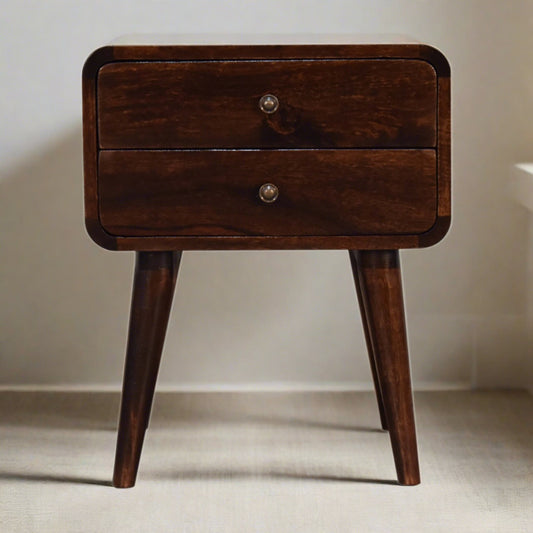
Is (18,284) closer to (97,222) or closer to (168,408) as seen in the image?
(168,408)

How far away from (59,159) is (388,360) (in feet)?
2.30

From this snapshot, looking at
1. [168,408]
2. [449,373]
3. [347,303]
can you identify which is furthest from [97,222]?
[449,373]

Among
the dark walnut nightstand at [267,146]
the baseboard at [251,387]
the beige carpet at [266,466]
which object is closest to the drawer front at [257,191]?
the dark walnut nightstand at [267,146]

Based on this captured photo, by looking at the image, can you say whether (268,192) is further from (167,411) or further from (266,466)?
(167,411)

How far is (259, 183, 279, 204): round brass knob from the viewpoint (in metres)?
1.14

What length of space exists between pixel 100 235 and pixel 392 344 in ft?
1.23

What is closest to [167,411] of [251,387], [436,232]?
[251,387]

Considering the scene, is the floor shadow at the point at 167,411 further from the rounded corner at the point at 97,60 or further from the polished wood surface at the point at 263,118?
the rounded corner at the point at 97,60

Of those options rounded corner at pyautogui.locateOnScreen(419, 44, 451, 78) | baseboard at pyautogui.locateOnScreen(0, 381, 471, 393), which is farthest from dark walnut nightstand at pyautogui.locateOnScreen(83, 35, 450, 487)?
baseboard at pyautogui.locateOnScreen(0, 381, 471, 393)

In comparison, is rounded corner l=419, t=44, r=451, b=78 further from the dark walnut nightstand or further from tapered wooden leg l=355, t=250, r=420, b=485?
tapered wooden leg l=355, t=250, r=420, b=485

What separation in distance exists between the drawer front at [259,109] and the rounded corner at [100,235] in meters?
0.09

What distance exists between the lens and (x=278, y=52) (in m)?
1.12

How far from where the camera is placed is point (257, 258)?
5.45ft

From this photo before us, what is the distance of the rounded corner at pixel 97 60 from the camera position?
112 cm
